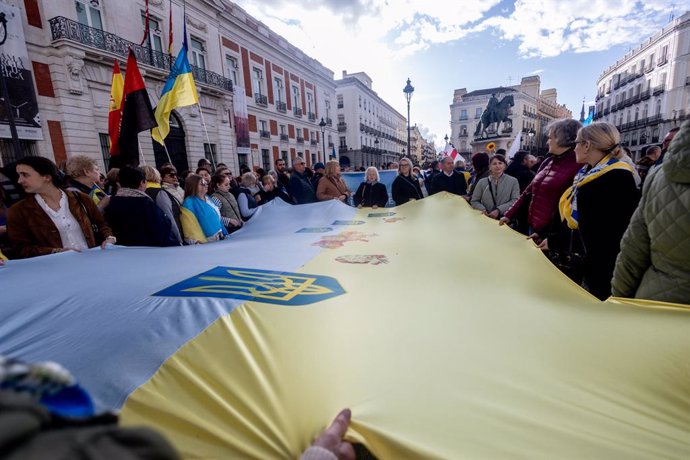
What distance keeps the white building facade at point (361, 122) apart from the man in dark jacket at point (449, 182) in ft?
107

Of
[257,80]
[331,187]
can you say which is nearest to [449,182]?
[331,187]

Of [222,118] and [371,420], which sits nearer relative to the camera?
[371,420]

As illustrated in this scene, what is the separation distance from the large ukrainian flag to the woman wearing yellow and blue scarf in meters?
0.35

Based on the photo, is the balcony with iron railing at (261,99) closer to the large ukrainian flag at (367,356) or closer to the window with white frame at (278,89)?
the window with white frame at (278,89)

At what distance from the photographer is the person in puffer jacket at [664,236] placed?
1.51 meters

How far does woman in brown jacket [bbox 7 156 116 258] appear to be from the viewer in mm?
2543

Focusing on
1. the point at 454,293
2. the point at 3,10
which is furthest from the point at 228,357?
the point at 3,10

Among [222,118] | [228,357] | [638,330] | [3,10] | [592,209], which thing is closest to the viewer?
[228,357]

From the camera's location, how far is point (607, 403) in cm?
106

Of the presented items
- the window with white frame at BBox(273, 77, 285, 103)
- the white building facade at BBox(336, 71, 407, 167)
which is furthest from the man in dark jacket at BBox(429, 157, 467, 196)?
the white building facade at BBox(336, 71, 407, 167)

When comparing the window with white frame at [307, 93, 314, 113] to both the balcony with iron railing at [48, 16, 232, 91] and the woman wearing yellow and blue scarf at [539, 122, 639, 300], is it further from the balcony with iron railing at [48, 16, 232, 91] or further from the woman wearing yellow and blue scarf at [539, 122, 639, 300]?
the woman wearing yellow and blue scarf at [539, 122, 639, 300]

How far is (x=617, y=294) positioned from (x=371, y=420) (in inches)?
72.8

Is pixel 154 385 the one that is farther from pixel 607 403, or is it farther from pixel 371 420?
pixel 607 403

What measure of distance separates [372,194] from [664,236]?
4.84 metres
